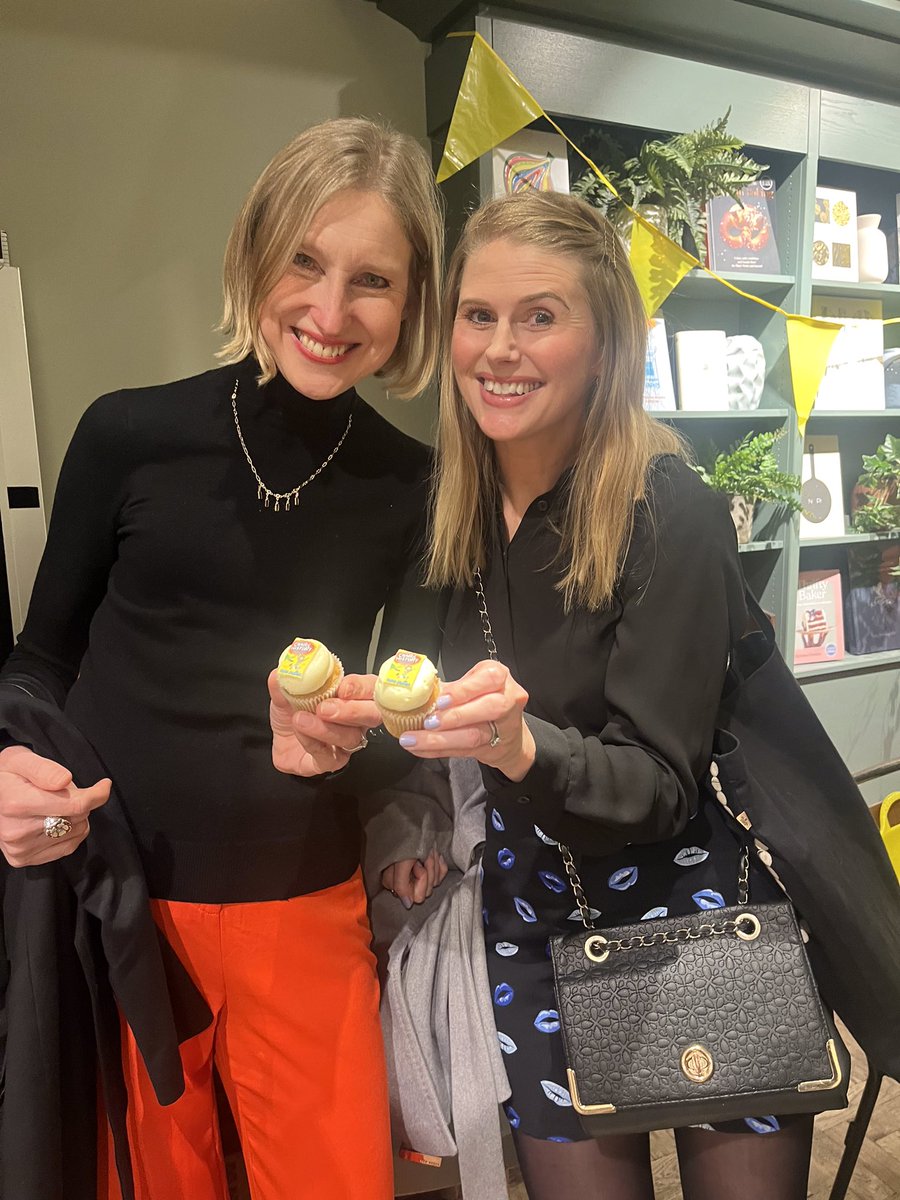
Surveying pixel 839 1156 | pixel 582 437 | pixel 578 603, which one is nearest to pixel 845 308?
pixel 582 437

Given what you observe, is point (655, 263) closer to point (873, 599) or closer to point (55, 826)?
point (873, 599)

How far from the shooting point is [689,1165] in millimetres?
1078

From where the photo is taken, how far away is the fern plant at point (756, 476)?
246cm

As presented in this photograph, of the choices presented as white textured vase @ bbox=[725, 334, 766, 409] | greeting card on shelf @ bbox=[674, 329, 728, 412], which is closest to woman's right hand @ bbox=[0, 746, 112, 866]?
greeting card on shelf @ bbox=[674, 329, 728, 412]

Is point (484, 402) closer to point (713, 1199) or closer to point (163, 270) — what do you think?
point (713, 1199)

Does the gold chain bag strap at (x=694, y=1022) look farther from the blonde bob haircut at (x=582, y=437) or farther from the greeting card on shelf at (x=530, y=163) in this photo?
the greeting card on shelf at (x=530, y=163)

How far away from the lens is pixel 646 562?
1.02 m

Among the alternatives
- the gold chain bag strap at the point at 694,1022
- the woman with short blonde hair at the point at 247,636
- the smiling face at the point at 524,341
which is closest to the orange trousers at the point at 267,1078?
the woman with short blonde hair at the point at 247,636

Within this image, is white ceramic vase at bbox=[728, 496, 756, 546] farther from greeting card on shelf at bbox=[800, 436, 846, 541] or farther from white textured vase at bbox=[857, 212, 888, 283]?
white textured vase at bbox=[857, 212, 888, 283]

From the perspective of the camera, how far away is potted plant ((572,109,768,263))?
6.92ft

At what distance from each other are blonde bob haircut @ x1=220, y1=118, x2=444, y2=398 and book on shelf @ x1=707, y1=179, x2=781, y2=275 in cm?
161

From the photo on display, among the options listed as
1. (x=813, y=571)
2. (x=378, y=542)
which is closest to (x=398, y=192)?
(x=378, y=542)

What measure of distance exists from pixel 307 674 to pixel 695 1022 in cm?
66

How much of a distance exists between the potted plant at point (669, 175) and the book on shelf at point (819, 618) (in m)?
1.34
